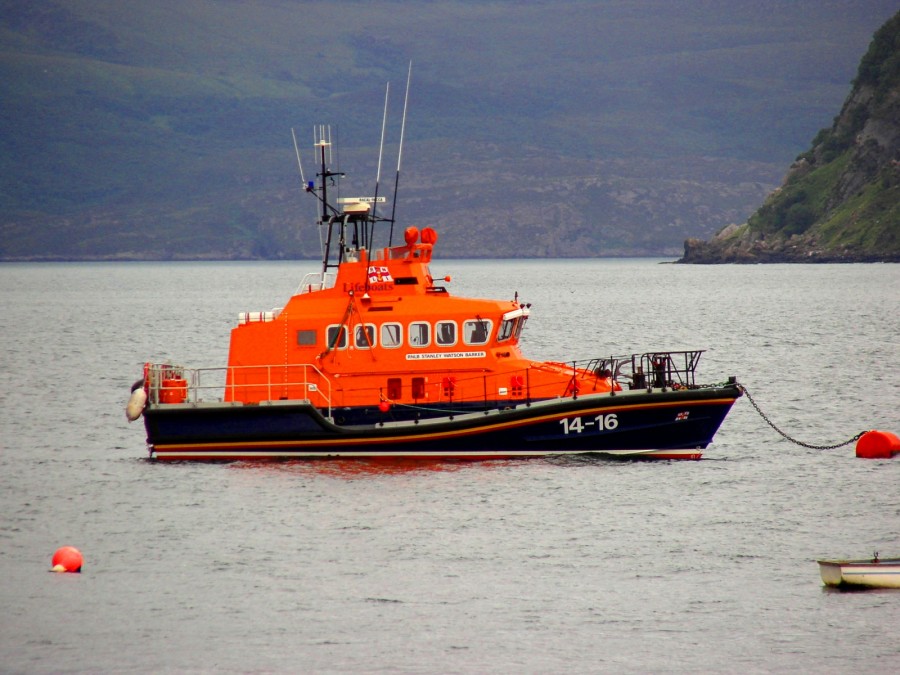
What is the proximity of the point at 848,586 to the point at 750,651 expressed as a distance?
8.73 feet

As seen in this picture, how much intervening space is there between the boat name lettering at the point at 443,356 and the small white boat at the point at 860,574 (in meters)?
9.27

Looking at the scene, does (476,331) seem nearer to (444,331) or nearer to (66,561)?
(444,331)

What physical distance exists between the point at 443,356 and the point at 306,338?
258cm

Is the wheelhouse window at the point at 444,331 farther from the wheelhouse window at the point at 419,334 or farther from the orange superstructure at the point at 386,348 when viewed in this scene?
the wheelhouse window at the point at 419,334

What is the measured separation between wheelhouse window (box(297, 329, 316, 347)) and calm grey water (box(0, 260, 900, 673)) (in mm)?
2306

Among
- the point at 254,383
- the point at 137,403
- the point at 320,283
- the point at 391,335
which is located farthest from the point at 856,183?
the point at 137,403

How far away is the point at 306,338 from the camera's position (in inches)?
1077

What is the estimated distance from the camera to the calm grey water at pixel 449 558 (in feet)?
57.7

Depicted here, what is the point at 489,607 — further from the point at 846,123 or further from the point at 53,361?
the point at 846,123

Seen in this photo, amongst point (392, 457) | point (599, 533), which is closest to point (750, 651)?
point (599, 533)

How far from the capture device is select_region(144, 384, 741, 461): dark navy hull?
86.8ft

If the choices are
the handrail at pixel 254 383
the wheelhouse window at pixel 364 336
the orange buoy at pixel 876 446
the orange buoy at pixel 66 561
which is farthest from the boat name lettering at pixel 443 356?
the orange buoy at pixel 876 446

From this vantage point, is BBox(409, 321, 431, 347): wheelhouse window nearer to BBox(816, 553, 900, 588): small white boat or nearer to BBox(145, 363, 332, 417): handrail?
BBox(145, 363, 332, 417): handrail

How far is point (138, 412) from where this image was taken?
27516 millimetres
